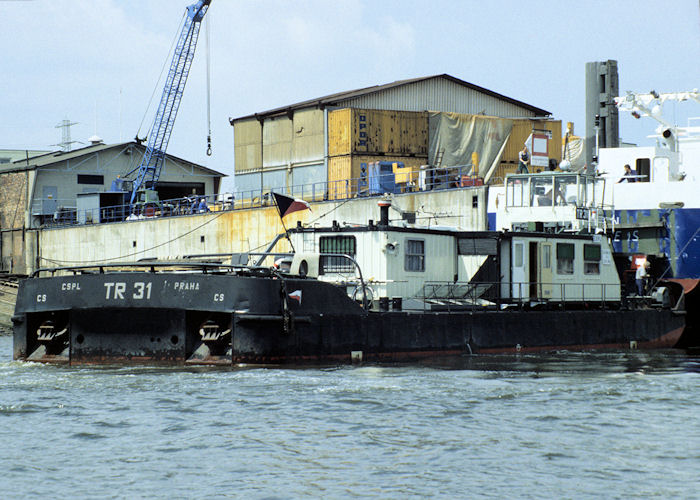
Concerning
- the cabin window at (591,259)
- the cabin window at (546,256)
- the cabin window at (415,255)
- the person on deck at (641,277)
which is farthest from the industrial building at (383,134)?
the cabin window at (415,255)

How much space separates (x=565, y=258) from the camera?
2680cm

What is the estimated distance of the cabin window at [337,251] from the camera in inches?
926

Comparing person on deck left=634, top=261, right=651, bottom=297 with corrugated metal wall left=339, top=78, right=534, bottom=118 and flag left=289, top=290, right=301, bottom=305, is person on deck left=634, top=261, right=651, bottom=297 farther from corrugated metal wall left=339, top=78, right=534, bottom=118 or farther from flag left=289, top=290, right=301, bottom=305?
corrugated metal wall left=339, top=78, right=534, bottom=118

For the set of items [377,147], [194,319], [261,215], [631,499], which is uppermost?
[377,147]

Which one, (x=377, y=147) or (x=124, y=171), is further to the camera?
(x=124, y=171)

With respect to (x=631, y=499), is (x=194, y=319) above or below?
above

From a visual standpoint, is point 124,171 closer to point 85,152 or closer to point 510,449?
point 85,152

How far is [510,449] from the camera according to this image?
13.3 metres

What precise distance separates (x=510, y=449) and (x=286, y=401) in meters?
4.55

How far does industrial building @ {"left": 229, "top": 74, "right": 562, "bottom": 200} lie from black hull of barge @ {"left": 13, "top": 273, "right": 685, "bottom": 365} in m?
26.3

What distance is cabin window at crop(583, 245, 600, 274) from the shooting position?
89.7 feet

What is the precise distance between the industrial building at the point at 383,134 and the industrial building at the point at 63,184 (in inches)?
493

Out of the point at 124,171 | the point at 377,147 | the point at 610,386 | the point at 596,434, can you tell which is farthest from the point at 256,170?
the point at 596,434

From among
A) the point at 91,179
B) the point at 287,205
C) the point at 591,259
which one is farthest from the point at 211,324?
the point at 91,179
